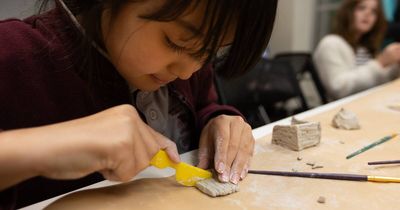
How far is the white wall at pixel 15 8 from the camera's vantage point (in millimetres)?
771

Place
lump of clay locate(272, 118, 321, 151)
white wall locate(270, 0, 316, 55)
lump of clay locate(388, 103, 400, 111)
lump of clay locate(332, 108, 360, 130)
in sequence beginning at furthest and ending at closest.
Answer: white wall locate(270, 0, 316, 55) → lump of clay locate(388, 103, 400, 111) → lump of clay locate(332, 108, 360, 130) → lump of clay locate(272, 118, 321, 151)

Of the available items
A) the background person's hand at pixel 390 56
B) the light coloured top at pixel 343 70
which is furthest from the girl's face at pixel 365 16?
the background person's hand at pixel 390 56

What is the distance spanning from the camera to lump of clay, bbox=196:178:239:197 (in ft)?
1.87

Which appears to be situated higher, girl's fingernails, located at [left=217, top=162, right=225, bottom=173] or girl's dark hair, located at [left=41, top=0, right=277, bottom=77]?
girl's dark hair, located at [left=41, top=0, right=277, bottom=77]

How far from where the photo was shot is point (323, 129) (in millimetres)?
889

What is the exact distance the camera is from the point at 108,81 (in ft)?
2.31

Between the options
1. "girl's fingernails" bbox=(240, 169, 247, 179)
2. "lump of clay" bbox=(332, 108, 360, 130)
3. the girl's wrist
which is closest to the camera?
the girl's wrist

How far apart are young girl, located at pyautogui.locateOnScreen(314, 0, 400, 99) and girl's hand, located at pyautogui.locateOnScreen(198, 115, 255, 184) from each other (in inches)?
54.5

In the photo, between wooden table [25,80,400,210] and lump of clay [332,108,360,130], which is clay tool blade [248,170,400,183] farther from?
lump of clay [332,108,360,130]

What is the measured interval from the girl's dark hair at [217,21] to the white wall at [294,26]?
2.44 metres

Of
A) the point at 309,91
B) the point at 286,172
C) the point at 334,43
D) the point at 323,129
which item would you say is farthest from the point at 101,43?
the point at 309,91

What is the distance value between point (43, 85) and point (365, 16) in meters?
1.96

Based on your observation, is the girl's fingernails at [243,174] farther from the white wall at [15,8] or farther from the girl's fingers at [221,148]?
the white wall at [15,8]

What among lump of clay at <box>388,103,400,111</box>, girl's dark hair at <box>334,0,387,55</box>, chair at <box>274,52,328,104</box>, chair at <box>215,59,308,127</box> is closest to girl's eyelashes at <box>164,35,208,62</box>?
lump of clay at <box>388,103,400,111</box>
